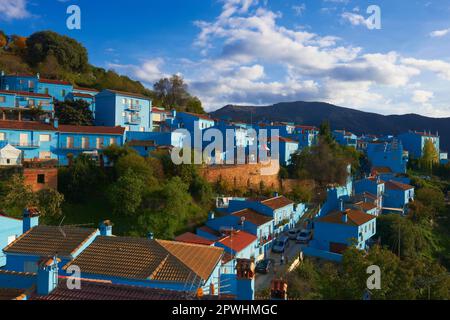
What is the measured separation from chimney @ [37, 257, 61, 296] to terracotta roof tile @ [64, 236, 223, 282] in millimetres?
3470

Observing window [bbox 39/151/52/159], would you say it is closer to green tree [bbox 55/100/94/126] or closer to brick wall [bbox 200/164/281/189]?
A: green tree [bbox 55/100/94/126]

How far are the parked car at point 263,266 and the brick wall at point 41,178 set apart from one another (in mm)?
14647

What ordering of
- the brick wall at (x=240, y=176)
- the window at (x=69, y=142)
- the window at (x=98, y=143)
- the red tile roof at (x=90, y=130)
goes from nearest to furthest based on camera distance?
the window at (x=69, y=142), the red tile roof at (x=90, y=130), the window at (x=98, y=143), the brick wall at (x=240, y=176)

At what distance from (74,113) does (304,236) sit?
80.1 feet

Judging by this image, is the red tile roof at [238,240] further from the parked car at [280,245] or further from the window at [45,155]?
the window at [45,155]

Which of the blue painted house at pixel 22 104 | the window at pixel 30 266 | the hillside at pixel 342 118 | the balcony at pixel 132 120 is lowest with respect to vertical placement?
the window at pixel 30 266

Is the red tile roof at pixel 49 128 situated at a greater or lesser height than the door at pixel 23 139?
greater

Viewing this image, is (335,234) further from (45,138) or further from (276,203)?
(45,138)

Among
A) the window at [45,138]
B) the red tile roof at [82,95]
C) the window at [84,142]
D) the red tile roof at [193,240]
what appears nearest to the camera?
the red tile roof at [193,240]

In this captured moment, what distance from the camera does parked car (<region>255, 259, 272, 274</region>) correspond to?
2272cm

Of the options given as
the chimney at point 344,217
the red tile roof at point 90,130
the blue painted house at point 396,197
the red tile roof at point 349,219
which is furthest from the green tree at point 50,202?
the blue painted house at point 396,197

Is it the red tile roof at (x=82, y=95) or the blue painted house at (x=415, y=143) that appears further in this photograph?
the blue painted house at (x=415, y=143)

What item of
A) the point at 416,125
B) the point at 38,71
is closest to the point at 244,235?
the point at 38,71

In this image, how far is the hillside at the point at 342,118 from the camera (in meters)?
136
